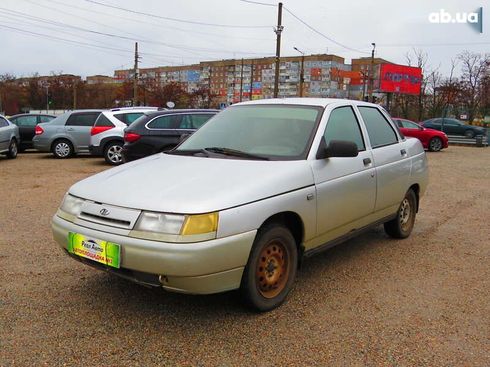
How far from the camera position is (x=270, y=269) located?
349 centimetres

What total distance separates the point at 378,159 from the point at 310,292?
166 centimetres

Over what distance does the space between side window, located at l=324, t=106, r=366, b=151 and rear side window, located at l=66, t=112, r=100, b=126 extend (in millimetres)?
11037

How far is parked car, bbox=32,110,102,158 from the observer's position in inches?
557

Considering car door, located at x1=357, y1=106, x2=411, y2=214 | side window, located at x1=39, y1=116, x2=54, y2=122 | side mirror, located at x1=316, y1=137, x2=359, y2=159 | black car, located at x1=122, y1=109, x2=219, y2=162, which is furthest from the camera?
side window, located at x1=39, y1=116, x2=54, y2=122

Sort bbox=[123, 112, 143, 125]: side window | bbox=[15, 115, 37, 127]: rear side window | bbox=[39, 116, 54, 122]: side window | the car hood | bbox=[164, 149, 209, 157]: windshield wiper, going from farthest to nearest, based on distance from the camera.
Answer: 1. bbox=[39, 116, 54, 122]: side window
2. bbox=[15, 115, 37, 127]: rear side window
3. bbox=[123, 112, 143, 125]: side window
4. bbox=[164, 149, 209, 157]: windshield wiper
5. the car hood

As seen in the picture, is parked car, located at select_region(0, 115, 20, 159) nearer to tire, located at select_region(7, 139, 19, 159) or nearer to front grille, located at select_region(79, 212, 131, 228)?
tire, located at select_region(7, 139, 19, 159)

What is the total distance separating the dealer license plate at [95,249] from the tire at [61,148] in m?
11.9

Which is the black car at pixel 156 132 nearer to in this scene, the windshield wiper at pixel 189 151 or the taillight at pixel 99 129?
the taillight at pixel 99 129

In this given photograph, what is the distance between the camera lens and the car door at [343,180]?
3844mm

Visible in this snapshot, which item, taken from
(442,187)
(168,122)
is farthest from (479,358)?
(168,122)

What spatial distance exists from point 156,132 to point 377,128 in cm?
611


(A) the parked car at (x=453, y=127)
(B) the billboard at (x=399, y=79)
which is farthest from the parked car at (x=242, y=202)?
(B) the billboard at (x=399, y=79)

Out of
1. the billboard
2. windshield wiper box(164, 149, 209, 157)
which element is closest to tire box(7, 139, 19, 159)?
windshield wiper box(164, 149, 209, 157)

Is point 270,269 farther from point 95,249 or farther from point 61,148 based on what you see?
point 61,148
